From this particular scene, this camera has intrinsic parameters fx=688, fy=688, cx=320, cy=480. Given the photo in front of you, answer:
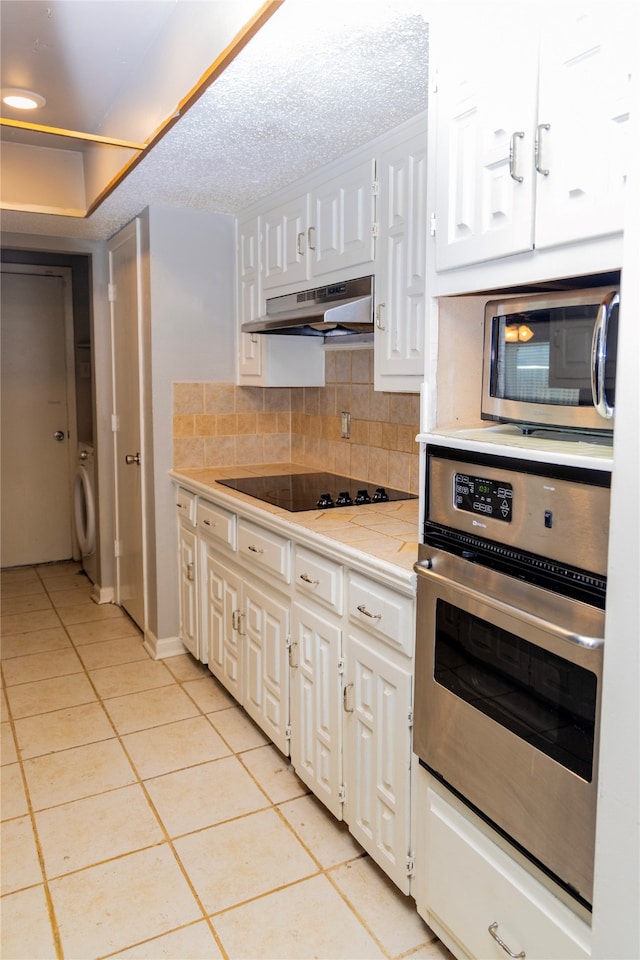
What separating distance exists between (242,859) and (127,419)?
235 centimetres

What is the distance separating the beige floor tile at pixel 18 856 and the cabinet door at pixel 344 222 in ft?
Answer: 6.82

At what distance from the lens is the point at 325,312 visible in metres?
2.30

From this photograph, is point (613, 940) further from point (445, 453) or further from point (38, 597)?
point (38, 597)

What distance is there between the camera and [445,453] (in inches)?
59.3

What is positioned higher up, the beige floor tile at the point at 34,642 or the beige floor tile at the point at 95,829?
the beige floor tile at the point at 34,642

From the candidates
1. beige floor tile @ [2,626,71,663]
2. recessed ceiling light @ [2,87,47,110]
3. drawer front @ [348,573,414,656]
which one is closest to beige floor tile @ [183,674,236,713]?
beige floor tile @ [2,626,71,663]

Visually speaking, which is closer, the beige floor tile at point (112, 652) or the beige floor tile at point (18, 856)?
the beige floor tile at point (18, 856)

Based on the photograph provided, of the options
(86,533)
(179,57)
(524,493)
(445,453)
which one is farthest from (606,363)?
(86,533)

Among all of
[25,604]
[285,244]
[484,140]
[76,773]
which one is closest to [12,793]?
[76,773]

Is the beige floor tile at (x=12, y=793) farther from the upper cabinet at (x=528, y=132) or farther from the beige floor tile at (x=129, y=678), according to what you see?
the upper cabinet at (x=528, y=132)

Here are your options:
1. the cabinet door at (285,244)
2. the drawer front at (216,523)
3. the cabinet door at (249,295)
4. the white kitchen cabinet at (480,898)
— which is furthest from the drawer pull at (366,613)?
the cabinet door at (249,295)

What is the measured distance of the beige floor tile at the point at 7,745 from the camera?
251 centimetres

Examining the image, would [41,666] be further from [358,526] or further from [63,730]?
[358,526]

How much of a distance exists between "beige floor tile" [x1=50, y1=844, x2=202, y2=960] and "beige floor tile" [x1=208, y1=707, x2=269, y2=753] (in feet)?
1.99
